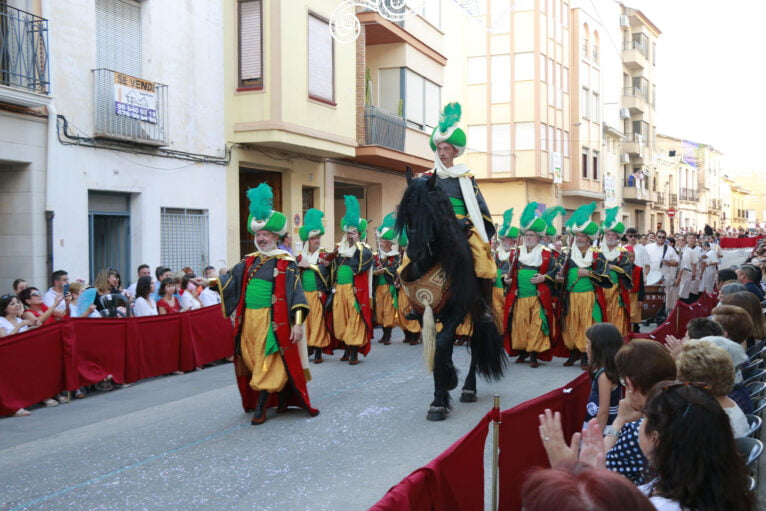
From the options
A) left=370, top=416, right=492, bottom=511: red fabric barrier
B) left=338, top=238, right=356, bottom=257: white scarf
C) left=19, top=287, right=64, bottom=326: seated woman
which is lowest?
left=370, top=416, right=492, bottom=511: red fabric barrier

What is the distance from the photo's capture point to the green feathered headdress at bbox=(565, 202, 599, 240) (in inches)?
390

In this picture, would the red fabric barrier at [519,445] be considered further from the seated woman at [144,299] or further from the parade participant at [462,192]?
the seated woman at [144,299]

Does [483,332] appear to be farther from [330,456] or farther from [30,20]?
[30,20]

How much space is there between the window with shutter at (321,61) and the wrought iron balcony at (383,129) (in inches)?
66.2

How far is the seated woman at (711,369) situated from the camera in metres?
3.46

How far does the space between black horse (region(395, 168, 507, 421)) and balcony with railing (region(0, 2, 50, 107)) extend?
7394 millimetres

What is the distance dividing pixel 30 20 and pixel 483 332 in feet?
29.0

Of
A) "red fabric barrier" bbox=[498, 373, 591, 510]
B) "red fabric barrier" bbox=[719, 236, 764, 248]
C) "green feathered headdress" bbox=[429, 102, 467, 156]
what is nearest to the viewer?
"red fabric barrier" bbox=[498, 373, 591, 510]

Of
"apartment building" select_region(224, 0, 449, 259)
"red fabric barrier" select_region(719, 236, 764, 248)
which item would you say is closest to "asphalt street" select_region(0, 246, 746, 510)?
"apartment building" select_region(224, 0, 449, 259)

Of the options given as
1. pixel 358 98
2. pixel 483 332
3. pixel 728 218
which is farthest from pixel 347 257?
pixel 728 218

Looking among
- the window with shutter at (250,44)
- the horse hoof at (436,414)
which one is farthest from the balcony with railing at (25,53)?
the horse hoof at (436,414)

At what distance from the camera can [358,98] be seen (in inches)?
744

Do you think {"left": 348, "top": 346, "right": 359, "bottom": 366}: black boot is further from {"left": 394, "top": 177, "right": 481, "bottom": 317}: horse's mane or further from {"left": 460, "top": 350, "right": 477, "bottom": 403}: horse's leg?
{"left": 394, "top": 177, "right": 481, "bottom": 317}: horse's mane

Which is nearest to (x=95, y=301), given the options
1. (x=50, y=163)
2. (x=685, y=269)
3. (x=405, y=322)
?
(x=50, y=163)
